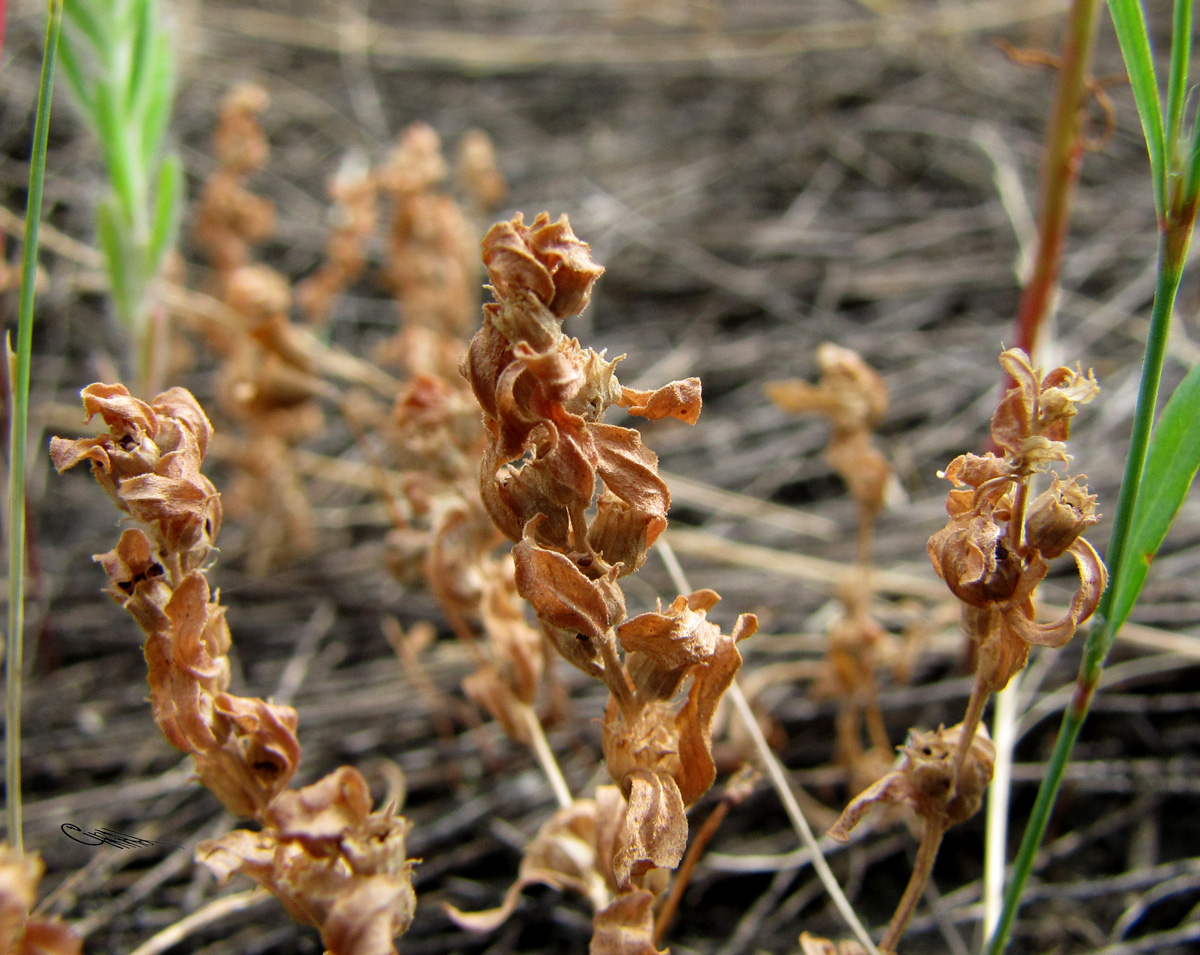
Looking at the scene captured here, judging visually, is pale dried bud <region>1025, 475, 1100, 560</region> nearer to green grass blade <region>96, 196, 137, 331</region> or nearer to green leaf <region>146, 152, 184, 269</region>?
green leaf <region>146, 152, 184, 269</region>

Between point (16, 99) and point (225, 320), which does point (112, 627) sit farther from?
point (16, 99)

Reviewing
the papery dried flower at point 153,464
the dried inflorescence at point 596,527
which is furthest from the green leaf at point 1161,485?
the papery dried flower at point 153,464

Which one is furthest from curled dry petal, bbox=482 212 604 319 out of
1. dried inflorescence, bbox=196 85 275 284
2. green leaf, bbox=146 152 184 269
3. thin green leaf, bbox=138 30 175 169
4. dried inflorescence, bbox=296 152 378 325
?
dried inflorescence, bbox=196 85 275 284

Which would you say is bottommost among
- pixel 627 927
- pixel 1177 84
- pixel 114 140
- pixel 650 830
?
pixel 627 927

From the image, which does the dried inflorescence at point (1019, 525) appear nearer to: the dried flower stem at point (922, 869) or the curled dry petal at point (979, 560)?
the curled dry petal at point (979, 560)
